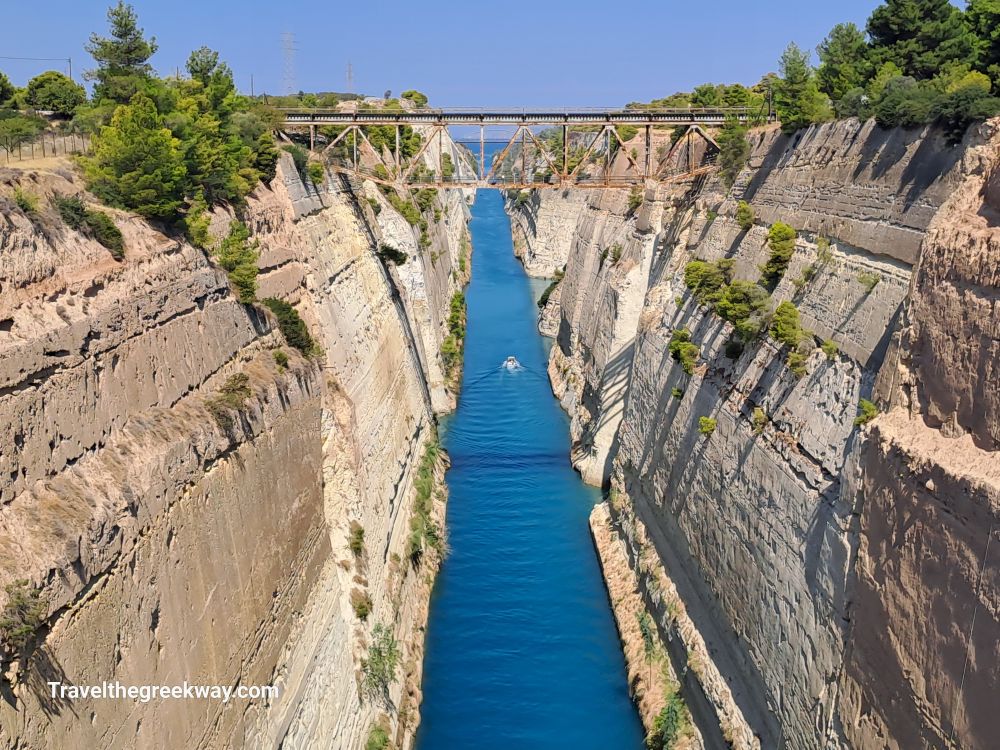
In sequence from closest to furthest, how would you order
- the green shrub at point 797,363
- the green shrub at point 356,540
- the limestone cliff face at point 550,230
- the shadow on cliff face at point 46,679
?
the shadow on cliff face at point 46,679 → the green shrub at point 797,363 → the green shrub at point 356,540 → the limestone cliff face at point 550,230

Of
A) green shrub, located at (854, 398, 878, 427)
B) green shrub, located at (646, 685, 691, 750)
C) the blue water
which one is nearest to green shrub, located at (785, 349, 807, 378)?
green shrub, located at (854, 398, 878, 427)

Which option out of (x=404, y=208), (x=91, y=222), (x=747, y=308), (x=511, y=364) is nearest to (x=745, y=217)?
(x=747, y=308)

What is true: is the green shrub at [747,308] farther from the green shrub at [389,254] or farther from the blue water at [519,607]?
the green shrub at [389,254]

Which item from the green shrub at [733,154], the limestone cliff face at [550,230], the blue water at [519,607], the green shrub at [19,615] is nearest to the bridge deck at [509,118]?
the green shrub at [733,154]

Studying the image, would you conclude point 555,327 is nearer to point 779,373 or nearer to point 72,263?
point 779,373

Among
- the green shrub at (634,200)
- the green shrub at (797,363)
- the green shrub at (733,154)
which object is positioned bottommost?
the green shrub at (634,200)

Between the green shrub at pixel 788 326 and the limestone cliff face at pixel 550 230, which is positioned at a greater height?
the green shrub at pixel 788 326

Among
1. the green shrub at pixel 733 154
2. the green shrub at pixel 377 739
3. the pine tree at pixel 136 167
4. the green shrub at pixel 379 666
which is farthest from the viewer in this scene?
the green shrub at pixel 733 154

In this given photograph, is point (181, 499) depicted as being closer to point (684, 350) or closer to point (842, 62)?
point (684, 350)
